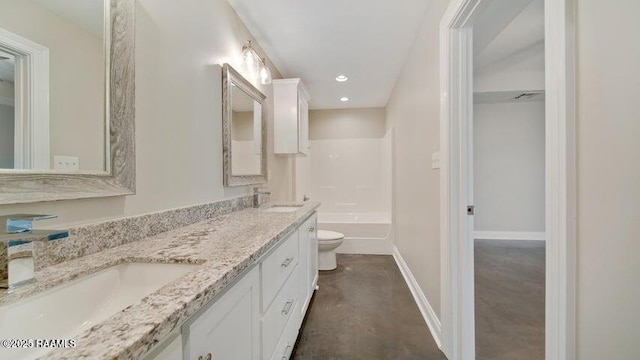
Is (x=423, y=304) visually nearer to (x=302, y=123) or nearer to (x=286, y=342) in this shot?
(x=286, y=342)

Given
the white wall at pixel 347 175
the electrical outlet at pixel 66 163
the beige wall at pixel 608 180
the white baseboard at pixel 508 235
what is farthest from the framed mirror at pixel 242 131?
the white baseboard at pixel 508 235

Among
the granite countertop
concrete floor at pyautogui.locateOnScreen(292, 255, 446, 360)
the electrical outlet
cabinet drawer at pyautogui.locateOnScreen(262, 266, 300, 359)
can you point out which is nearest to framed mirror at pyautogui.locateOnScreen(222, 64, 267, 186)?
the granite countertop

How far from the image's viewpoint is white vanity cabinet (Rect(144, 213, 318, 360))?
526 millimetres

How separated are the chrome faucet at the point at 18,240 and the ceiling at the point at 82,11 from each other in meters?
0.61

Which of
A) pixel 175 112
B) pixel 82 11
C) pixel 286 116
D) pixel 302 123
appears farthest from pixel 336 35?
pixel 82 11

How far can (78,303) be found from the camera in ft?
2.03

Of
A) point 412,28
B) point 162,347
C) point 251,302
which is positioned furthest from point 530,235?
point 162,347

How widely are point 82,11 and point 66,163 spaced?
0.50 m

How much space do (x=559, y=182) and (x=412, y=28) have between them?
189cm

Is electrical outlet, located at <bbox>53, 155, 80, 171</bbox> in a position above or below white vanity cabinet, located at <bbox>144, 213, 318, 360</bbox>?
above

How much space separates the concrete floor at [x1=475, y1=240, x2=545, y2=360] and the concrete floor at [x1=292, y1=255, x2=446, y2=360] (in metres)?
0.40

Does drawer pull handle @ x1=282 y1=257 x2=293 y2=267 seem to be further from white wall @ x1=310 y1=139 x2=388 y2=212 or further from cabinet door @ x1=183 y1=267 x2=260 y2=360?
white wall @ x1=310 y1=139 x2=388 y2=212

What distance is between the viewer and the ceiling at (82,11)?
28.7 inches

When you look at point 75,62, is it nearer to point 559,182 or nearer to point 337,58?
point 559,182
